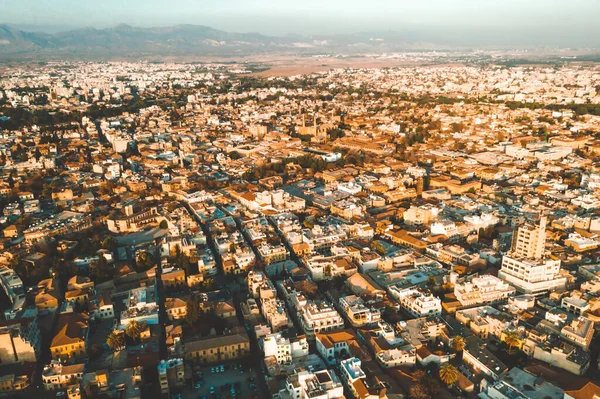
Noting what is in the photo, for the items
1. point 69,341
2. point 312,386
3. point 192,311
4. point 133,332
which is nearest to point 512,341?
point 312,386

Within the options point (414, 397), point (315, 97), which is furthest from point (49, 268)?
point (315, 97)

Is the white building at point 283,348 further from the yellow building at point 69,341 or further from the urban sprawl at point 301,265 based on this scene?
the yellow building at point 69,341

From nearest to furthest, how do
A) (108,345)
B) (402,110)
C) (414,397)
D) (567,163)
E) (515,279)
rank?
(414,397) < (108,345) < (515,279) < (567,163) < (402,110)

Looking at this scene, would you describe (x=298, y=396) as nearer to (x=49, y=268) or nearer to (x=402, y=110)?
(x=49, y=268)

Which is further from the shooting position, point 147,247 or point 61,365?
point 147,247

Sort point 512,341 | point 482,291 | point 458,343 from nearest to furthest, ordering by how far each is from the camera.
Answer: point 458,343, point 512,341, point 482,291

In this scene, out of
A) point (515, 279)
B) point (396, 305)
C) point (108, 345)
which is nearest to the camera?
point (108, 345)

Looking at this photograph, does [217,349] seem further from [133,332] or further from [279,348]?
[133,332]
